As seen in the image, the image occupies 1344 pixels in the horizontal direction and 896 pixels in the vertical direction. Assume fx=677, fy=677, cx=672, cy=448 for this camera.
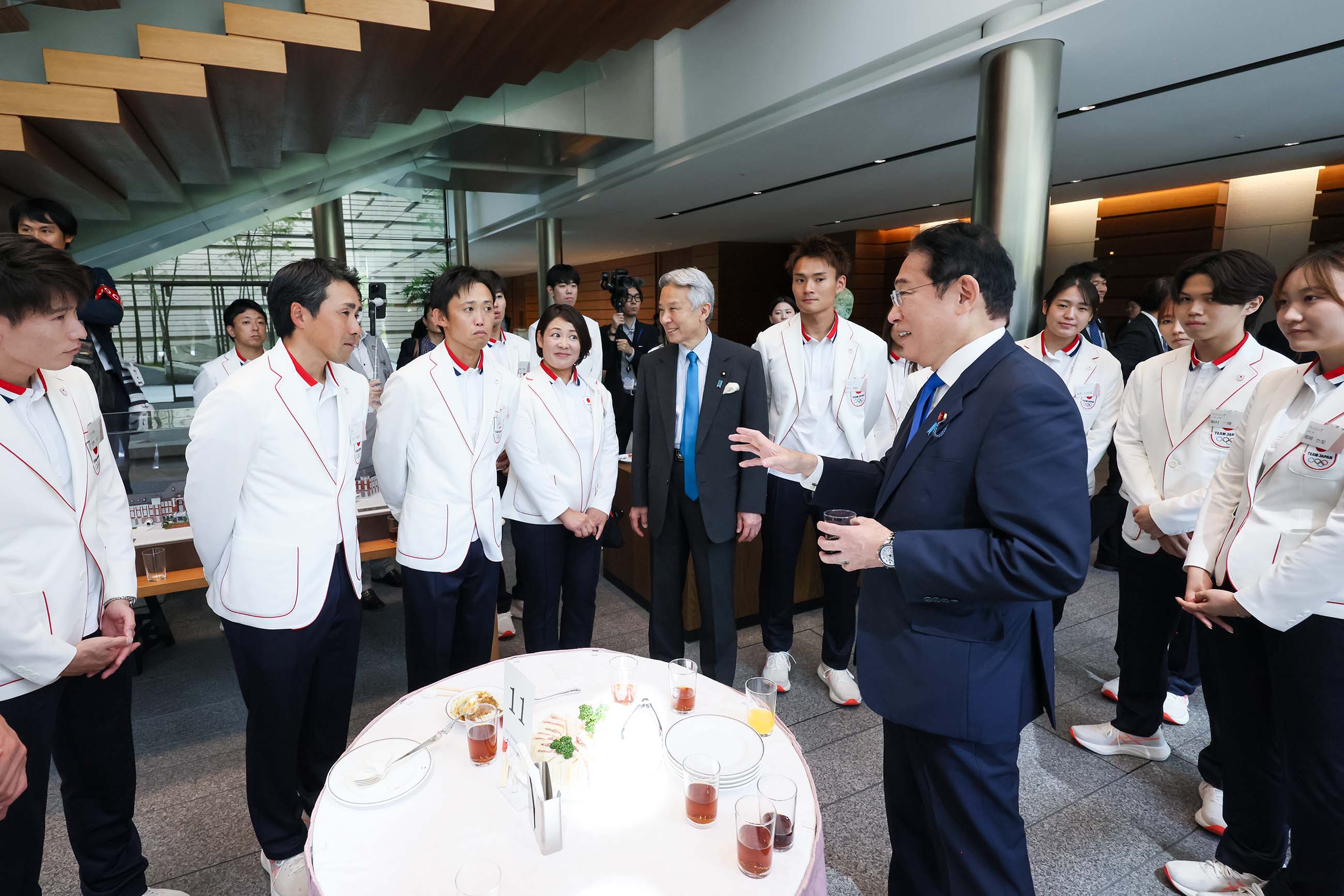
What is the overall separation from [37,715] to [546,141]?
20.5 ft

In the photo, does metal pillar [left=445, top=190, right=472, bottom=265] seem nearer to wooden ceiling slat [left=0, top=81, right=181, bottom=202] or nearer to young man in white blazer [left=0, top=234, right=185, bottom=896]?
wooden ceiling slat [left=0, top=81, right=181, bottom=202]

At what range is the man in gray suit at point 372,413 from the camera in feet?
11.5

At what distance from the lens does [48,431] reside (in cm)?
157

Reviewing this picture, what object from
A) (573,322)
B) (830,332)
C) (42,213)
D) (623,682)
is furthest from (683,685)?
(42,213)

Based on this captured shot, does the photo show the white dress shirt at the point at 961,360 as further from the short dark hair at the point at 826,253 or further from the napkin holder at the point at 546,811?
the short dark hair at the point at 826,253

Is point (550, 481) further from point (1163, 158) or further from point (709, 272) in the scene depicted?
point (709, 272)

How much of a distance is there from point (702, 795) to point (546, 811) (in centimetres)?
28

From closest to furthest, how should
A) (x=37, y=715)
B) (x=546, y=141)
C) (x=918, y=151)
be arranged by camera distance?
(x=37, y=715)
(x=918, y=151)
(x=546, y=141)

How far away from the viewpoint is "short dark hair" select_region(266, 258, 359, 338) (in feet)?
6.06

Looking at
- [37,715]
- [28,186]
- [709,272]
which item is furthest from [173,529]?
[709,272]

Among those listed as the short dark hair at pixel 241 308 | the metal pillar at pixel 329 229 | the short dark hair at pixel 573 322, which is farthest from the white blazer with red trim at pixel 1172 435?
the metal pillar at pixel 329 229

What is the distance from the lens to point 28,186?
12.9 ft

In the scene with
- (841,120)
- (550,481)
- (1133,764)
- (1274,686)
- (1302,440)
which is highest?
(841,120)

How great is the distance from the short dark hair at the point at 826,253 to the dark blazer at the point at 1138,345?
2688mm
